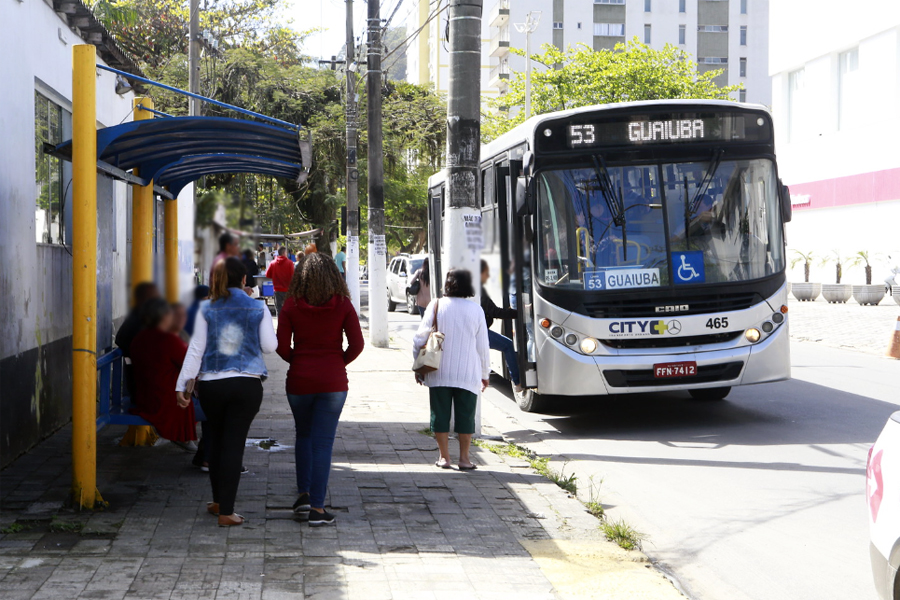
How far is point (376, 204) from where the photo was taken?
60.2 feet

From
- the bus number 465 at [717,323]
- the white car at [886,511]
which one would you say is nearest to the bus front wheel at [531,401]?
the bus number 465 at [717,323]

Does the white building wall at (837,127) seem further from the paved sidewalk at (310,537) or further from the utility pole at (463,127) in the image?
the paved sidewalk at (310,537)

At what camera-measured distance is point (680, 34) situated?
72625mm

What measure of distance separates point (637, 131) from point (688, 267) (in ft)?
4.62

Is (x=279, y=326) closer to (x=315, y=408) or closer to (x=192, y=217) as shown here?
(x=315, y=408)

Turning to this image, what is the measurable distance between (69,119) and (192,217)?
982cm

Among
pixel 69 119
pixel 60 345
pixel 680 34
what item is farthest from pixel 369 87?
pixel 680 34

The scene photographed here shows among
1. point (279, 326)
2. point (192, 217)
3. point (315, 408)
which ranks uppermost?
point (192, 217)

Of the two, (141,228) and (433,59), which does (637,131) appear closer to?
(141,228)

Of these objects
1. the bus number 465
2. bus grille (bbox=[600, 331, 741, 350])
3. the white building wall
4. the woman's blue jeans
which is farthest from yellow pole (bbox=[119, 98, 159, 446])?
the white building wall

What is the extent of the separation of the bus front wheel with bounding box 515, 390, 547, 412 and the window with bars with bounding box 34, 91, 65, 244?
5.07 metres

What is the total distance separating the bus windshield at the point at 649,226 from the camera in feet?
30.6

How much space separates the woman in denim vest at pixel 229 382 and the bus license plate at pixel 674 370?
15.2 feet

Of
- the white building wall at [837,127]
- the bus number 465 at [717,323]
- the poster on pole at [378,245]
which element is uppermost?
the white building wall at [837,127]
